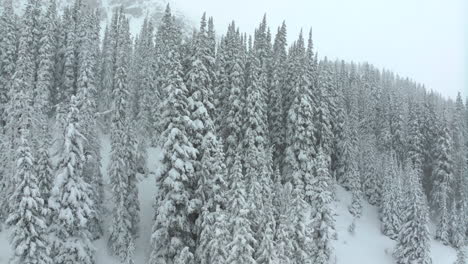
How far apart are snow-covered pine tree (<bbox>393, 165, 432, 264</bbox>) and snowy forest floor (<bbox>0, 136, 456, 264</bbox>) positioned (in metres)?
3.10

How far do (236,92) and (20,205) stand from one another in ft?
88.8

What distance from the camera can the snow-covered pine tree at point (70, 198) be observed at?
105ft

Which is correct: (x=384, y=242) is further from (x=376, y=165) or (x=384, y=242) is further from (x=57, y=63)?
(x=57, y=63)

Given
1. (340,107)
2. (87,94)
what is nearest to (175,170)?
(87,94)

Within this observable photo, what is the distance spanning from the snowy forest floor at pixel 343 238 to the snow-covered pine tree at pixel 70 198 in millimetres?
7350

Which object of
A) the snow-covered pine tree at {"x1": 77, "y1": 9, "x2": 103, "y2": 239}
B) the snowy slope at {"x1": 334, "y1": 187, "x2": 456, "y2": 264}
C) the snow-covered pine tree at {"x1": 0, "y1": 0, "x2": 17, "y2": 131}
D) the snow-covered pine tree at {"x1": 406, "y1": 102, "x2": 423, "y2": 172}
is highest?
the snow-covered pine tree at {"x1": 0, "y1": 0, "x2": 17, "y2": 131}

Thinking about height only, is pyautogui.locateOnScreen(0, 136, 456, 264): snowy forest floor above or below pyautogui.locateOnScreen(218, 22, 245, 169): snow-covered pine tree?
below

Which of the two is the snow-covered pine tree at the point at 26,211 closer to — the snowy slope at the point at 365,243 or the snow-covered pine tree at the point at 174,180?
the snow-covered pine tree at the point at 174,180

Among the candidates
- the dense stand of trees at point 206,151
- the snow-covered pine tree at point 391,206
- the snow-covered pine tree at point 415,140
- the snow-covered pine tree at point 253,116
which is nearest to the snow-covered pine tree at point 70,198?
the dense stand of trees at point 206,151

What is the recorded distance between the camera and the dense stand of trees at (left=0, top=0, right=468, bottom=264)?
2998cm

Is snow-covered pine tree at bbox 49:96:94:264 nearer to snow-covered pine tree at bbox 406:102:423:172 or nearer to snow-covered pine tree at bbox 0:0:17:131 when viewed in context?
snow-covered pine tree at bbox 0:0:17:131

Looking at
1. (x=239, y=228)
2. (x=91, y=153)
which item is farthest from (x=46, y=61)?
(x=239, y=228)

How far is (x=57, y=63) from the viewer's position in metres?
65.4

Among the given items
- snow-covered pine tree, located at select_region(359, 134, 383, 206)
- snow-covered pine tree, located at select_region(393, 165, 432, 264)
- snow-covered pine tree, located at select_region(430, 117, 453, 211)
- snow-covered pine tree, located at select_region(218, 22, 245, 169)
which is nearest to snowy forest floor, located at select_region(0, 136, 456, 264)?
snow-covered pine tree, located at select_region(359, 134, 383, 206)
